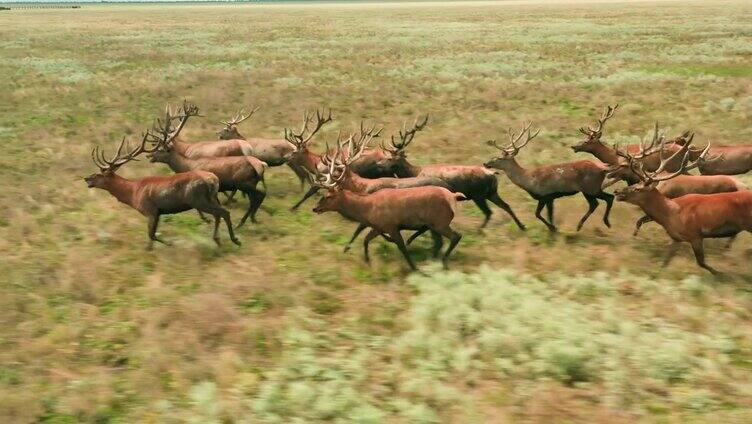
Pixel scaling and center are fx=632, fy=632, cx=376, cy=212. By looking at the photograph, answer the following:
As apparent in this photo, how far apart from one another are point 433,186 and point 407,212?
0.85 metres

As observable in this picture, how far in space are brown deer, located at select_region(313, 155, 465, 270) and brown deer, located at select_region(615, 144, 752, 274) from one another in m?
2.80

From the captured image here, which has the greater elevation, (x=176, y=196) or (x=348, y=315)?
(x=176, y=196)

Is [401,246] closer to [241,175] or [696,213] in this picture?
[241,175]

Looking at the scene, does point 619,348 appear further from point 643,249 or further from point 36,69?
point 36,69

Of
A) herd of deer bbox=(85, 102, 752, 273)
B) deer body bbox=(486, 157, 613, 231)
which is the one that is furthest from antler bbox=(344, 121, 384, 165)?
deer body bbox=(486, 157, 613, 231)

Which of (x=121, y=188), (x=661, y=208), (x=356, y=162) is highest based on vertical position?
(x=661, y=208)

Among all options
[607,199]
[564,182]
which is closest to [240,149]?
[564,182]

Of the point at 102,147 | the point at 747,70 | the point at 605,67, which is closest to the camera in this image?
the point at 102,147

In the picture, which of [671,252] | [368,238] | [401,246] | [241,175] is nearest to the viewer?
[671,252]

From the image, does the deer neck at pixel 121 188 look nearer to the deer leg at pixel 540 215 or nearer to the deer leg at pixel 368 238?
the deer leg at pixel 368 238

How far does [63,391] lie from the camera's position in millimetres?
6645

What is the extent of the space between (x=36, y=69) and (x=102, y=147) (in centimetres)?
2067

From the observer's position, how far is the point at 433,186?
10594 mm

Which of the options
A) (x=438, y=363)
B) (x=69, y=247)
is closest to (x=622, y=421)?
(x=438, y=363)
